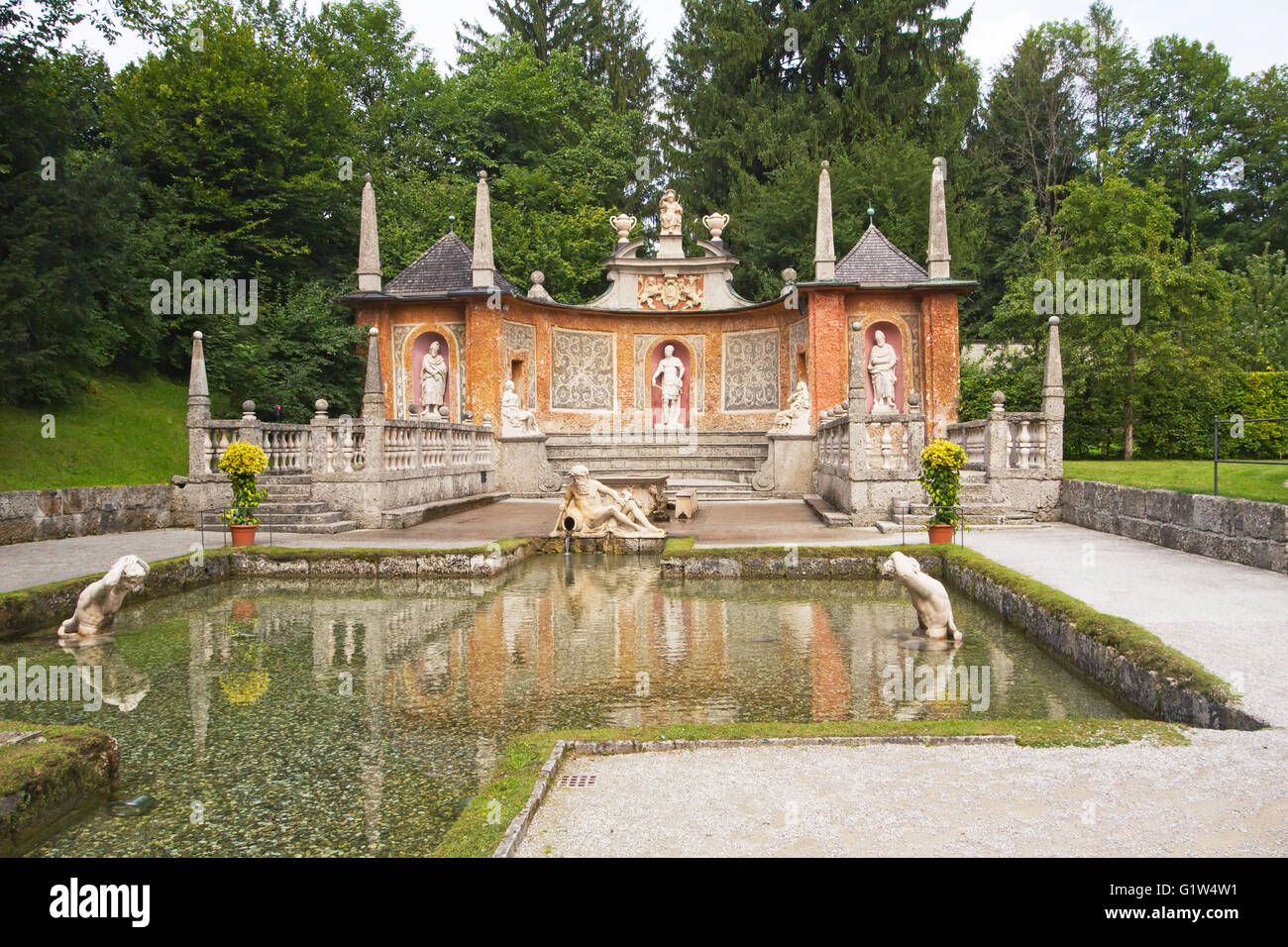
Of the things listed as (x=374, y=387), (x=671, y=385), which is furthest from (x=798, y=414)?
(x=374, y=387)

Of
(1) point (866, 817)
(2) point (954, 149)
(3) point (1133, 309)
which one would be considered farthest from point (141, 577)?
(2) point (954, 149)

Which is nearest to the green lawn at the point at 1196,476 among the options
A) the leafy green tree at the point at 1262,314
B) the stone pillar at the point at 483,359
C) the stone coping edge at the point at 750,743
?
the stone coping edge at the point at 750,743

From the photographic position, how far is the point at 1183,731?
4586 millimetres

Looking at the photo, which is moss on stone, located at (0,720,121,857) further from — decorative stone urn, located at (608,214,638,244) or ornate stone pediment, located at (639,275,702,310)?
decorative stone urn, located at (608,214,638,244)

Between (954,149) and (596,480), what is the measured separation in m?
27.0

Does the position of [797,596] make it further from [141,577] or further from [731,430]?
[731,430]

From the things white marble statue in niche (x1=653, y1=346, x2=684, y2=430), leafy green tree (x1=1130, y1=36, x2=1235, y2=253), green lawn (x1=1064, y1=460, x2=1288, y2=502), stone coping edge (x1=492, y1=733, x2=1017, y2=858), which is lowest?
stone coping edge (x1=492, y1=733, x2=1017, y2=858)

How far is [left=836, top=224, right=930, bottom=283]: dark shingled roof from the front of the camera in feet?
78.3

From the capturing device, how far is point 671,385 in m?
27.0

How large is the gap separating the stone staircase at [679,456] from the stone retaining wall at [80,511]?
435 inches

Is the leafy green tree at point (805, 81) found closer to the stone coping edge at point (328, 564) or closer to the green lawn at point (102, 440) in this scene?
the green lawn at point (102, 440)

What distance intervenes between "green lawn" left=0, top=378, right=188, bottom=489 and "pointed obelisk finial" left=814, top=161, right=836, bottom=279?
51.9 feet

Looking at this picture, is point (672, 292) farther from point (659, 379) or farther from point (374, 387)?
point (374, 387)

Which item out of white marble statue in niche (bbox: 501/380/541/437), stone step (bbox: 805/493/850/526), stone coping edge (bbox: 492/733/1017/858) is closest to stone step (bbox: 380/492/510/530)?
white marble statue in niche (bbox: 501/380/541/437)
